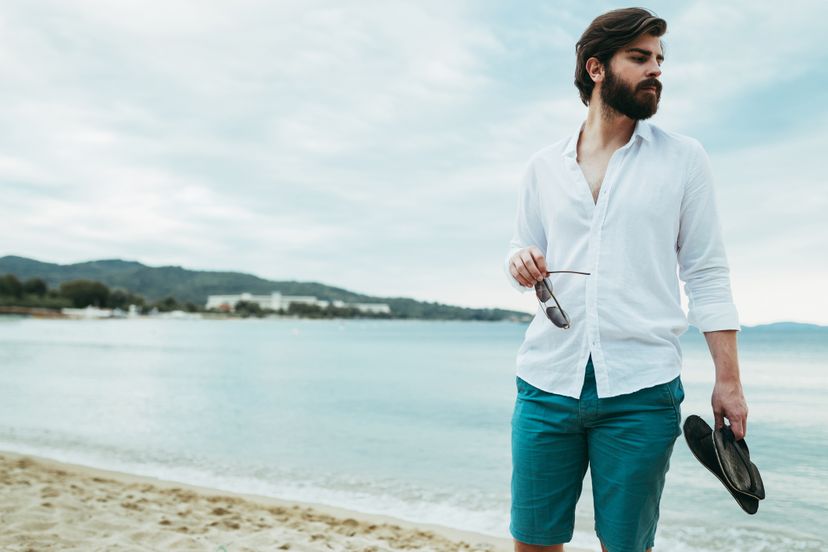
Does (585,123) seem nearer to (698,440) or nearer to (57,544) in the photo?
(698,440)

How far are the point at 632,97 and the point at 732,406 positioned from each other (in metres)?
0.99

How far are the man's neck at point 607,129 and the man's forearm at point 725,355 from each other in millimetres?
686

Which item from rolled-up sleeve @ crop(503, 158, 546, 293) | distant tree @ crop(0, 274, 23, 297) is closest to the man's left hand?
rolled-up sleeve @ crop(503, 158, 546, 293)

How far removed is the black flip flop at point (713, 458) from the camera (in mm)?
1994

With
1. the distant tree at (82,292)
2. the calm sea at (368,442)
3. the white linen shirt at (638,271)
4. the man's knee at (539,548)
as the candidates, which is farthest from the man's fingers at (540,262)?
the distant tree at (82,292)

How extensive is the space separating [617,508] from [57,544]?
4.23 m

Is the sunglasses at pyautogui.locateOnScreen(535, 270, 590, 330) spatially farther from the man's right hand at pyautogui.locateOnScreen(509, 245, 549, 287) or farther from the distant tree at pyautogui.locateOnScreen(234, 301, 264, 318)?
the distant tree at pyautogui.locateOnScreen(234, 301, 264, 318)

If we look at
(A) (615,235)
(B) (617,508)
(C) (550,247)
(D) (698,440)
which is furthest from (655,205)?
(B) (617,508)

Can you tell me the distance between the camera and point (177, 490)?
25.1 feet

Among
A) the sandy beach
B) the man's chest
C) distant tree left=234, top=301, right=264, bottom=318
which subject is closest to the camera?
the man's chest

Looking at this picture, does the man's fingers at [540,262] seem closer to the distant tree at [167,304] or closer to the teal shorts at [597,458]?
the teal shorts at [597,458]

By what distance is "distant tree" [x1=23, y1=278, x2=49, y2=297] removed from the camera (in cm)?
12556

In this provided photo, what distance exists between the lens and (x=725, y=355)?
6.65 feet

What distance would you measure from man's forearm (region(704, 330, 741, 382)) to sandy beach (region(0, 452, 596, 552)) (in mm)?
4043
